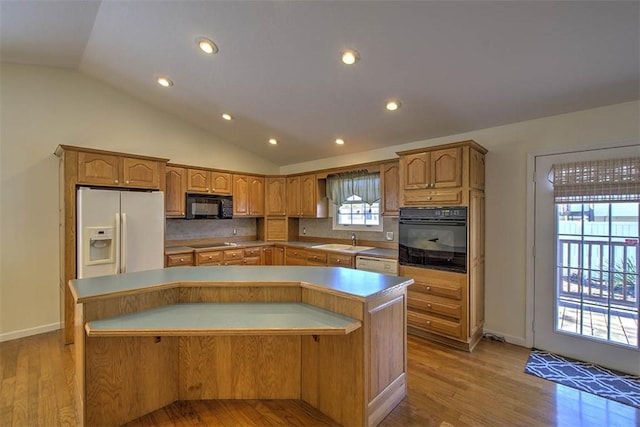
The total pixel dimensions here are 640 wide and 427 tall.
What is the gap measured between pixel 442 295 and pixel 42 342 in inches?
176

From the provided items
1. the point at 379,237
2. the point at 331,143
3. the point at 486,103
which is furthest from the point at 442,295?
the point at 331,143

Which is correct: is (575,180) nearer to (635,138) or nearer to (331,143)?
(635,138)

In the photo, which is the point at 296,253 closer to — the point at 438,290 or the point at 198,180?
the point at 198,180

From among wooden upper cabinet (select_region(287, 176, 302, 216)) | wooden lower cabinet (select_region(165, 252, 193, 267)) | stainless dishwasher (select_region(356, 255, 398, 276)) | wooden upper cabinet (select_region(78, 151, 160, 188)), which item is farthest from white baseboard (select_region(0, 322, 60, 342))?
stainless dishwasher (select_region(356, 255, 398, 276))

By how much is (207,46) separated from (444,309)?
3.60 m

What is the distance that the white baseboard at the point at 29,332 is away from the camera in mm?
3387

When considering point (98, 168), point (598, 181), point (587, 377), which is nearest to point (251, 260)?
point (98, 168)

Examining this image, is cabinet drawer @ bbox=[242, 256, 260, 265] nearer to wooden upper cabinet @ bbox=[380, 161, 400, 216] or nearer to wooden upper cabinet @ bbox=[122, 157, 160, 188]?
wooden upper cabinet @ bbox=[122, 157, 160, 188]

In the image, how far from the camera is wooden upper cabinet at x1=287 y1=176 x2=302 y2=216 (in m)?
5.32

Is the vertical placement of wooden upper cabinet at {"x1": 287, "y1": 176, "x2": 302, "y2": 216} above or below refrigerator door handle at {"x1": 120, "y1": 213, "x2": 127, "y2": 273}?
above

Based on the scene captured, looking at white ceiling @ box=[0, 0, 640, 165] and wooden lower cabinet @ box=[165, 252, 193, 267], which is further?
wooden lower cabinet @ box=[165, 252, 193, 267]

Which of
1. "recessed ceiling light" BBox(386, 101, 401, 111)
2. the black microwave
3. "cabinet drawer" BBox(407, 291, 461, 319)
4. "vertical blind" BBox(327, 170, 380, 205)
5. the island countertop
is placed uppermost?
"recessed ceiling light" BBox(386, 101, 401, 111)

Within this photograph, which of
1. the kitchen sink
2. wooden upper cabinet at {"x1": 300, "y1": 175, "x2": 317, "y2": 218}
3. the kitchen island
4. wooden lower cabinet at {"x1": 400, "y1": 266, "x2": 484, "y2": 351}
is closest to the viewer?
the kitchen island

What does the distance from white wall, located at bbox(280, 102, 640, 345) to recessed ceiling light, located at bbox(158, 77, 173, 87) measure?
3666 millimetres
